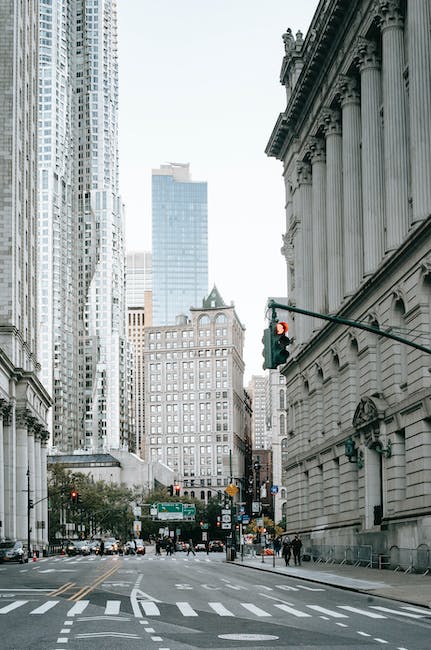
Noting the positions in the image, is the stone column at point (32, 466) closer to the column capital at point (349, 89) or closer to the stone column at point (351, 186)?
the stone column at point (351, 186)

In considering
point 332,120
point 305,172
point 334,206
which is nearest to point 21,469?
point 305,172

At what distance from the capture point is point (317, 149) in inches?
2901

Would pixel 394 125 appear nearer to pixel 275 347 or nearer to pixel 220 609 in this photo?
pixel 220 609

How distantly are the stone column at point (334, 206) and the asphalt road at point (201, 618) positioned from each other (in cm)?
2932

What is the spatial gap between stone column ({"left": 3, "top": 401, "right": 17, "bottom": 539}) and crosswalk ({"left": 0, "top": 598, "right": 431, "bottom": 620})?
65.0 meters

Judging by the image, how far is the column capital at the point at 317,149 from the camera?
73.3m

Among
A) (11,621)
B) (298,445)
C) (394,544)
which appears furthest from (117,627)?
(298,445)

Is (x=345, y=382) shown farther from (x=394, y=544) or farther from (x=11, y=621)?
(x=11, y=621)

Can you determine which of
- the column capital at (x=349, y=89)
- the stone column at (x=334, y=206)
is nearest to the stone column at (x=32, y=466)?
the stone column at (x=334, y=206)

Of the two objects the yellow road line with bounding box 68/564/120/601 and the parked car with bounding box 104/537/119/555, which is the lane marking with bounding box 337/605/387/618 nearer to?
the yellow road line with bounding box 68/564/120/601

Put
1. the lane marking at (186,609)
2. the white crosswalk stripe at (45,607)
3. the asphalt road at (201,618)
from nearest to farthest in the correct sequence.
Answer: the asphalt road at (201,618) → the lane marking at (186,609) → the white crosswalk stripe at (45,607)

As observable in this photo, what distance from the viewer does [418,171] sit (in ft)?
156

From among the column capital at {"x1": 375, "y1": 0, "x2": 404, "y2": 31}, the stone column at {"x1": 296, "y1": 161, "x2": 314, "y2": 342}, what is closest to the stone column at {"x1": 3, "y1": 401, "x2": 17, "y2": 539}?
the stone column at {"x1": 296, "y1": 161, "x2": 314, "y2": 342}

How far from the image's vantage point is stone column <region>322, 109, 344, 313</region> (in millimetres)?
Answer: 65562
